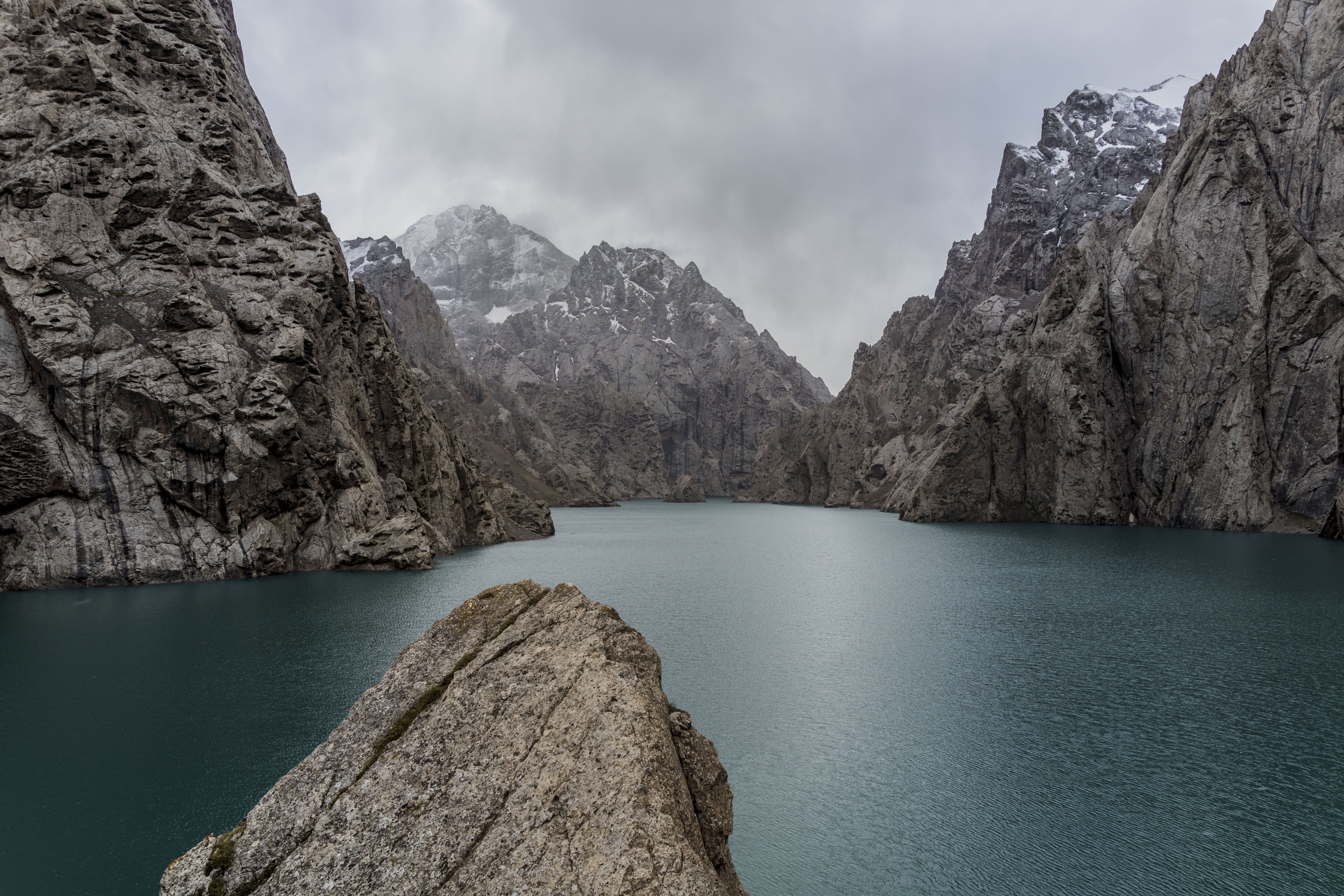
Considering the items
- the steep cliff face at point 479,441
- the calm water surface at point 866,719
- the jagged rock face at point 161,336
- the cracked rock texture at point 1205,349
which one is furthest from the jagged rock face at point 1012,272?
the jagged rock face at point 161,336

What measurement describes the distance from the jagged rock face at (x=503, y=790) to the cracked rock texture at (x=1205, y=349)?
3748 inches

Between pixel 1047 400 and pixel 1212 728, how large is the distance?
10006cm

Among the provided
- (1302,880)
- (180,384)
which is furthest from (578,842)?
(180,384)

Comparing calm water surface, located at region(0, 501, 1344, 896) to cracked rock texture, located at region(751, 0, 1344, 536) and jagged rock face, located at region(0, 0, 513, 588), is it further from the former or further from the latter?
cracked rock texture, located at region(751, 0, 1344, 536)

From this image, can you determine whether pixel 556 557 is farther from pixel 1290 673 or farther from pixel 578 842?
pixel 578 842

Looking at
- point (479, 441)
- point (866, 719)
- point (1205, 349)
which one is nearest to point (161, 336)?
A: point (866, 719)

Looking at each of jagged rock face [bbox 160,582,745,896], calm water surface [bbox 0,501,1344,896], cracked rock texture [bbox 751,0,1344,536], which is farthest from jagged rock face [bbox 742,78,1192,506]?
jagged rock face [bbox 160,582,745,896]

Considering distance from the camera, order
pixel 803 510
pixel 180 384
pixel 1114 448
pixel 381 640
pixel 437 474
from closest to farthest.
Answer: pixel 381 640 → pixel 180 384 → pixel 437 474 → pixel 1114 448 → pixel 803 510

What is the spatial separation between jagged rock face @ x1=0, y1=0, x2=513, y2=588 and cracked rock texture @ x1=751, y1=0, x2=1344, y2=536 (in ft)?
304

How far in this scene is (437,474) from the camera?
73438 mm

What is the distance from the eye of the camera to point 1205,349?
91562mm

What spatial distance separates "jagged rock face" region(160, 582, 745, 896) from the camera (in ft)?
21.8

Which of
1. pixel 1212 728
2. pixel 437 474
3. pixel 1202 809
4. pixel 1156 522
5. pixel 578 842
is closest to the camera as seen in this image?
pixel 578 842

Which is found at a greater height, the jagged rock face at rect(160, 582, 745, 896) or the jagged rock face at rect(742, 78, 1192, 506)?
the jagged rock face at rect(742, 78, 1192, 506)
